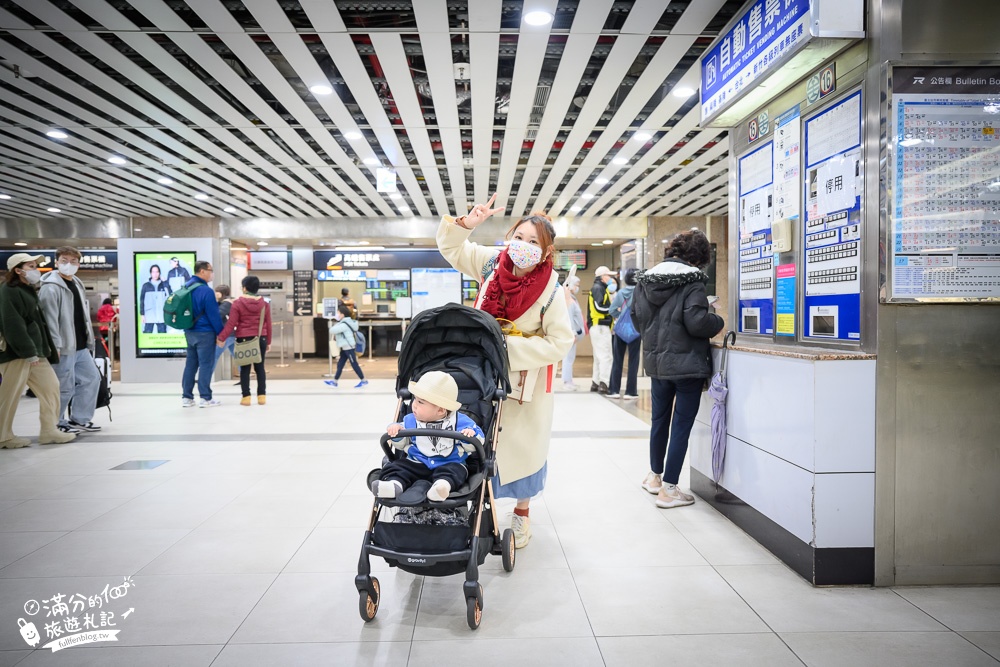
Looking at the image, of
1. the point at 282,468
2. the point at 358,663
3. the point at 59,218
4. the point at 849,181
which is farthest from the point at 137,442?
the point at 59,218

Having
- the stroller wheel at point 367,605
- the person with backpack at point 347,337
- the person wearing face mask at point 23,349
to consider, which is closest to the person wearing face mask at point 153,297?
the person with backpack at point 347,337

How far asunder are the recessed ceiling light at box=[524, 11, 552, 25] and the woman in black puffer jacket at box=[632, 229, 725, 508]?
6.06ft

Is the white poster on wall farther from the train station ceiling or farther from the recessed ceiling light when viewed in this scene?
the recessed ceiling light

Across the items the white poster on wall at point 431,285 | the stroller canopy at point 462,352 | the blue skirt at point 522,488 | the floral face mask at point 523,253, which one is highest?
the white poster on wall at point 431,285

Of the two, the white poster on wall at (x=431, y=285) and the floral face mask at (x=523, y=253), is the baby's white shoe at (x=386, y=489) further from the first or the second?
the white poster on wall at (x=431, y=285)

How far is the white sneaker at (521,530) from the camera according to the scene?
3.20 m

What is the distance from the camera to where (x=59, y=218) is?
12906mm

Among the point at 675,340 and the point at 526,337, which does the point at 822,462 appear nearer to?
the point at 675,340

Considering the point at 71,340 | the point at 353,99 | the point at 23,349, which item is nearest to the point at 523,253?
the point at 353,99

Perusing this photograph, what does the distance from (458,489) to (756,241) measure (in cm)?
252

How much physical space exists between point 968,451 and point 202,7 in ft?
16.7

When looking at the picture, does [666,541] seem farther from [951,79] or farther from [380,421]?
[380,421]

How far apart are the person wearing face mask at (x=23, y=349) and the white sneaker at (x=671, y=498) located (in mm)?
5257

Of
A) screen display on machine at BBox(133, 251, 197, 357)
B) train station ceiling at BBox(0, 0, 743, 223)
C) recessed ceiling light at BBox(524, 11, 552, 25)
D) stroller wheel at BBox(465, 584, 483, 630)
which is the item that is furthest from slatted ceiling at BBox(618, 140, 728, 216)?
screen display on machine at BBox(133, 251, 197, 357)
